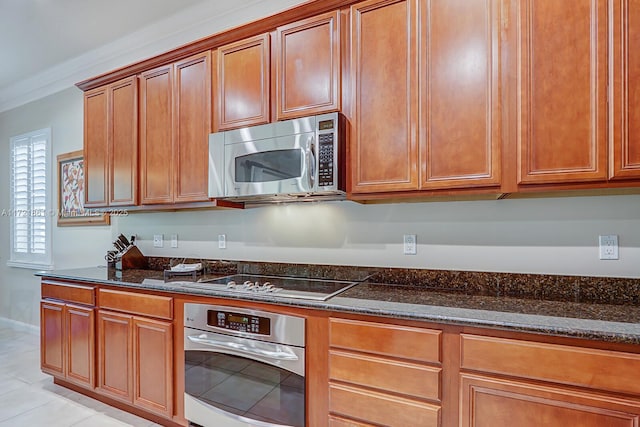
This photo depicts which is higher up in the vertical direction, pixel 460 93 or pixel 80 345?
pixel 460 93

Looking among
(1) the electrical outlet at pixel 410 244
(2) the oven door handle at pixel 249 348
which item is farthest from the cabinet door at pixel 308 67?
(2) the oven door handle at pixel 249 348

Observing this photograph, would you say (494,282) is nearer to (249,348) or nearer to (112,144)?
(249,348)

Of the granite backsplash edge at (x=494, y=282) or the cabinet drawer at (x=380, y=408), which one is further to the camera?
the granite backsplash edge at (x=494, y=282)

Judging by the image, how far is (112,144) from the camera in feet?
9.94

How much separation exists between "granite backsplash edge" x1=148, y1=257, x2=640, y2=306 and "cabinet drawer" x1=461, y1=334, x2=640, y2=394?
58cm

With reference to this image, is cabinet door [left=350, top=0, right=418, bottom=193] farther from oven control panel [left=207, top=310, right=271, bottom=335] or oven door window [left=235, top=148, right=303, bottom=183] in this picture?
oven control panel [left=207, top=310, right=271, bottom=335]

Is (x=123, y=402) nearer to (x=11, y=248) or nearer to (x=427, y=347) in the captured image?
(x=427, y=347)

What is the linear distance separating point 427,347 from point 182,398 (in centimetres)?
156

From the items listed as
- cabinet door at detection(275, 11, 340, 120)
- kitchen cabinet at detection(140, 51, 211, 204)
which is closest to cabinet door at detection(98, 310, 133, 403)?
kitchen cabinet at detection(140, 51, 211, 204)

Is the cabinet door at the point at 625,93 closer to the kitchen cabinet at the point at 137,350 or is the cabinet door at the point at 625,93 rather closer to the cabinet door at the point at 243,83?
the cabinet door at the point at 243,83

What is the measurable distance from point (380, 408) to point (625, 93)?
1.70 m

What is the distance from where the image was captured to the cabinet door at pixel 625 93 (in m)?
1.48

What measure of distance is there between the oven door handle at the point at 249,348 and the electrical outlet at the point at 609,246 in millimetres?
1618

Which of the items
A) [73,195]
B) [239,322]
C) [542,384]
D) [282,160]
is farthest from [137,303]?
[542,384]
